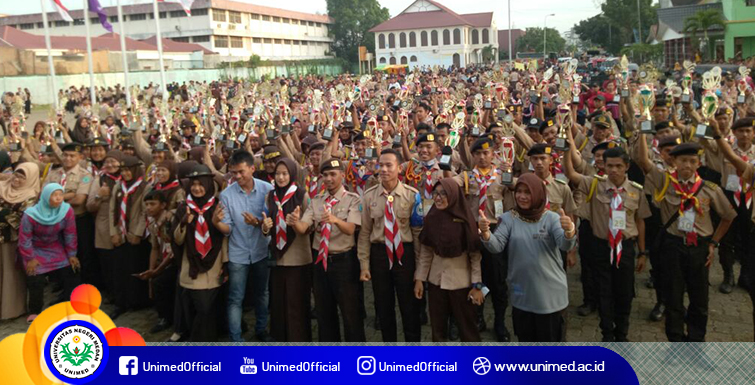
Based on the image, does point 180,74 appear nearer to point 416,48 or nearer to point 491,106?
point 491,106

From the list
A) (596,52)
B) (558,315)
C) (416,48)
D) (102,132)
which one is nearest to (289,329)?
(558,315)

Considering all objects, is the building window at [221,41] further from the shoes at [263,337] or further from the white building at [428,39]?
the shoes at [263,337]

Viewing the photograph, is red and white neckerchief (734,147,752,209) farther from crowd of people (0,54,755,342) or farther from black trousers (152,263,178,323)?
black trousers (152,263,178,323)

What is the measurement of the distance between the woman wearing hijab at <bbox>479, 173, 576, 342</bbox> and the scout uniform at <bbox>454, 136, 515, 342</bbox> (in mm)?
1042

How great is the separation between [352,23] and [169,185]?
7290 cm

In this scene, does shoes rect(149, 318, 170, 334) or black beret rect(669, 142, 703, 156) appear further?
shoes rect(149, 318, 170, 334)

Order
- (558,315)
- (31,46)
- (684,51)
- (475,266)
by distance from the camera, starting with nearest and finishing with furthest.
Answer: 1. (558,315)
2. (475,266)
3. (684,51)
4. (31,46)

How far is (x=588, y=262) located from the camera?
540 cm

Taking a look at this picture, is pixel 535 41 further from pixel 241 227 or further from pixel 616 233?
pixel 241 227

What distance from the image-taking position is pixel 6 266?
6258 millimetres

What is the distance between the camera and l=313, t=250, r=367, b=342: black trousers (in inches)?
190

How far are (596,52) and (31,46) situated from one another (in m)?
41.0

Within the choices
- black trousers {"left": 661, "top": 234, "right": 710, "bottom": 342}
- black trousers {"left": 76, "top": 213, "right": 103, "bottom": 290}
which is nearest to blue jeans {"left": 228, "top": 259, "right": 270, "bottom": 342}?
black trousers {"left": 76, "top": 213, "right": 103, "bottom": 290}

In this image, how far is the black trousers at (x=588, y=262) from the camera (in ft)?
16.9
